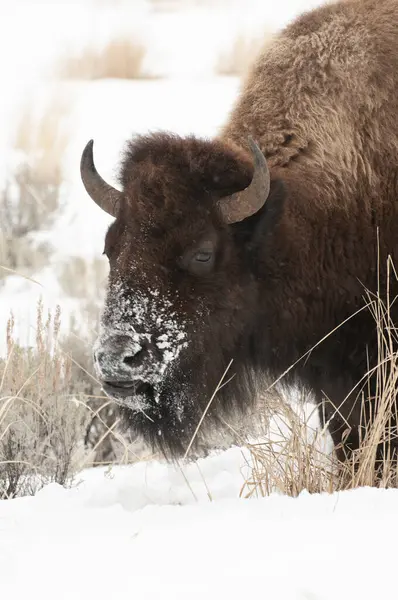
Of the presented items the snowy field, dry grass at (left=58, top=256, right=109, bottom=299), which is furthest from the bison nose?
dry grass at (left=58, top=256, right=109, bottom=299)

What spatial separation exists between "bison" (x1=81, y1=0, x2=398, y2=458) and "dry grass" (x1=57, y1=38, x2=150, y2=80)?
382 inches

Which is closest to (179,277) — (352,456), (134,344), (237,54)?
(134,344)

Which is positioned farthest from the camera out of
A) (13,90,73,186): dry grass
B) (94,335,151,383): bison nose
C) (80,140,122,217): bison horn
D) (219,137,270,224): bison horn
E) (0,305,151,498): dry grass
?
(13,90,73,186): dry grass

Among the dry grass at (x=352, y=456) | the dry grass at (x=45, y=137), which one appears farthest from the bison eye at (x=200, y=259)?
the dry grass at (x=45, y=137)

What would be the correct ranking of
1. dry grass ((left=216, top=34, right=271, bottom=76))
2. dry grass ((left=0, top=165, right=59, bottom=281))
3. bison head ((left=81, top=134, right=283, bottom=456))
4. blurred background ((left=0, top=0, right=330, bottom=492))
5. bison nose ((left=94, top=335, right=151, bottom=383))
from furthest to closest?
dry grass ((left=216, top=34, right=271, bottom=76)) < dry grass ((left=0, top=165, right=59, bottom=281)) < blurred background ((left=0, top=0, right=330, bottom=492)) < bison head ((left=81, top=134, right=283, bottom=456)) < bison nose ((left=94, top=335, right=151, bottom=383))

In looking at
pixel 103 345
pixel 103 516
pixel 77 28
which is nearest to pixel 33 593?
pixel 103 516

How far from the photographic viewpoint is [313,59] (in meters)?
3.95

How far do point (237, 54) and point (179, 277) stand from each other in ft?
36.1

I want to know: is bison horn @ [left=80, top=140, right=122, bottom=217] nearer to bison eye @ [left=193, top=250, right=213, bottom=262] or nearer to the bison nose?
bison eye @ [left=193, top=250, right=213, bottom=262]

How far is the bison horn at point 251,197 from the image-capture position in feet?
11.1

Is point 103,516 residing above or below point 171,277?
below

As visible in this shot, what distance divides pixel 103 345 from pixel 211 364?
0.57 meters

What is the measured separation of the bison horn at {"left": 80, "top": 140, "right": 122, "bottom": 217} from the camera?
12.5ft

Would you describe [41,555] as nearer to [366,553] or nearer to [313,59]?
[366,553]
